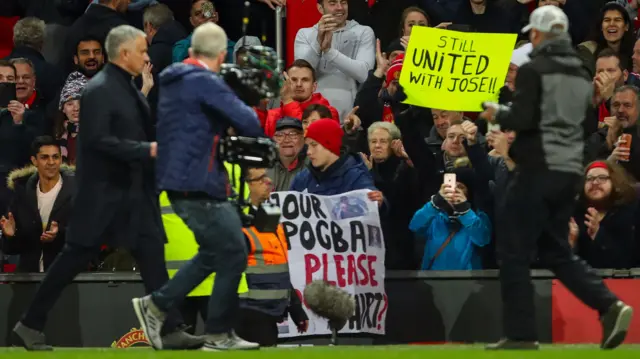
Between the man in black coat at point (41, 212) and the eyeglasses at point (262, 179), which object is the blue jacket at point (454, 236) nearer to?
the eyeglasses at point (262, 179)

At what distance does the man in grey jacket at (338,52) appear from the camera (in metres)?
15.6

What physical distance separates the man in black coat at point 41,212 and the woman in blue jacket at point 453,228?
9.95 feet

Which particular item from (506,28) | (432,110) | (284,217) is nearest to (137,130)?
(284,217)

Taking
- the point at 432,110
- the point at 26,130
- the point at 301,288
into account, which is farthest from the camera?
the point at 26,130

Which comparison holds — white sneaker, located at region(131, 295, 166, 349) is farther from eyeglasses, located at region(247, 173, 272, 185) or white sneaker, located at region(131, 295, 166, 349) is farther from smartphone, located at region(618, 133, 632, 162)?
smartphone, located at region(618, 133, 632, 162)

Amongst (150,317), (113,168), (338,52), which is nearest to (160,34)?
(338,52)

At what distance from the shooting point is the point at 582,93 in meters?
10.9

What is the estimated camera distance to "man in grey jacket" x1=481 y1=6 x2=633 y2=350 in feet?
35.1

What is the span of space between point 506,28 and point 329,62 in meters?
1.75

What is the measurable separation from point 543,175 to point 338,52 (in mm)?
5214

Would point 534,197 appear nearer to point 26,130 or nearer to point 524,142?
point 524,142

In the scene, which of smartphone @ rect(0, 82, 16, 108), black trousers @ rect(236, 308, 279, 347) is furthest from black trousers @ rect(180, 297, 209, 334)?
smartphone @ rect(0, 82, 16, 108)

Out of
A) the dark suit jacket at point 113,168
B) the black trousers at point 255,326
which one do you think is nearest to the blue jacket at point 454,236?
the black trousers at point 255,326

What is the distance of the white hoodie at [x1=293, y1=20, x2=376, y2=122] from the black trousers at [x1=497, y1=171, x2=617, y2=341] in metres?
4.92
